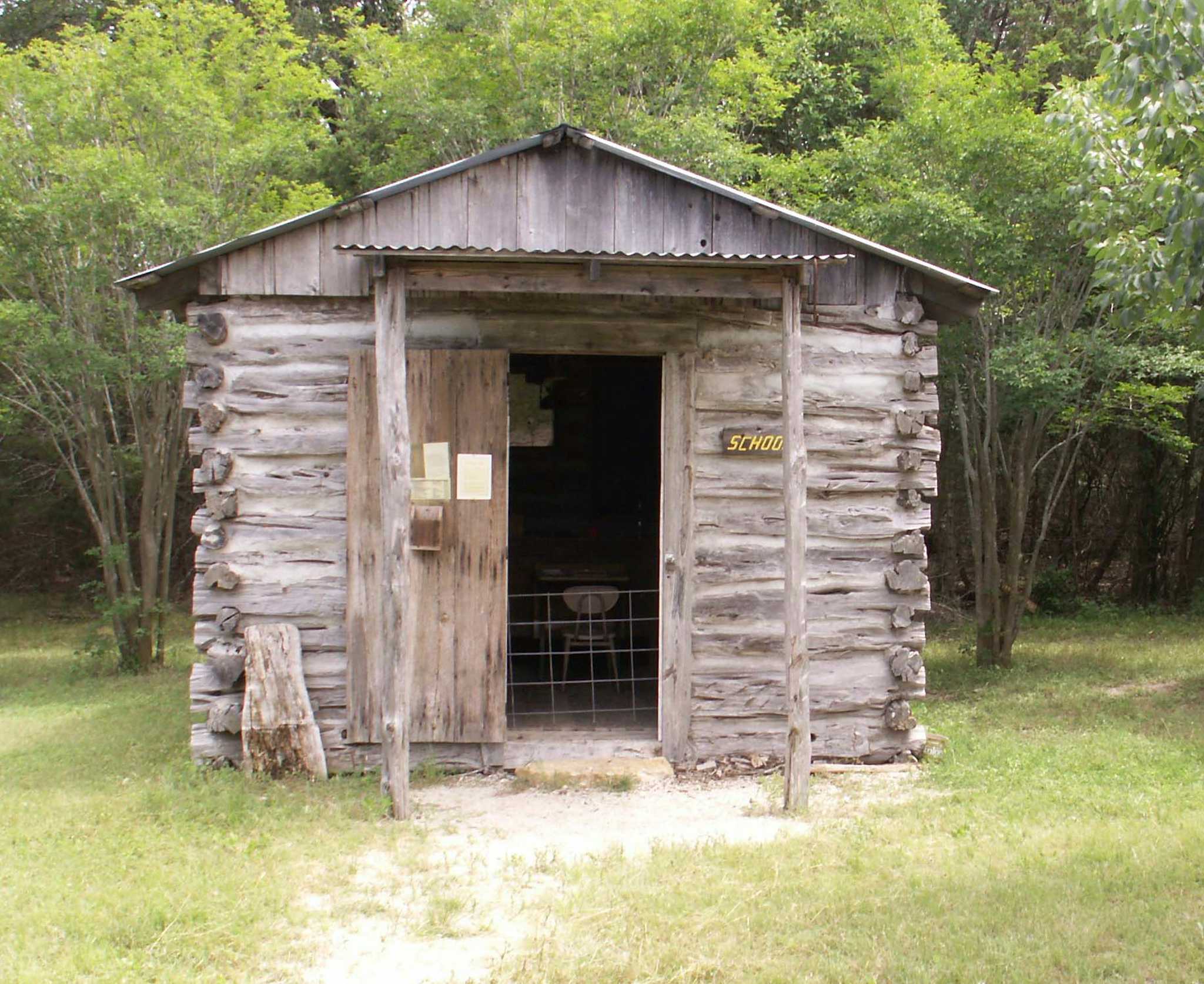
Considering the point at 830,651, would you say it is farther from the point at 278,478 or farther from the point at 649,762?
the point at 278,478

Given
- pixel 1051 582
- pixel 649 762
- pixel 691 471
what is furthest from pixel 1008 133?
pixel 1051 582

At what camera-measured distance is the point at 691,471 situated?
794cm

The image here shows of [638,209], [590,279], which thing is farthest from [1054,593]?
[590,279]

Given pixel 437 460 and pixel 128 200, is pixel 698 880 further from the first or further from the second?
pixel 128 200

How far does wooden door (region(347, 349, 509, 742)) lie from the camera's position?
7.73m

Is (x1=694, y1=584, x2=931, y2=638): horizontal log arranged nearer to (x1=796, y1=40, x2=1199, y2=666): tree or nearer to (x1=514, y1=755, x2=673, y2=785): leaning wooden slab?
(x1=514, y1=755, x2=673, y2=785): leaning wooden slab

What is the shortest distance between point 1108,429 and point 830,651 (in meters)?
11.4

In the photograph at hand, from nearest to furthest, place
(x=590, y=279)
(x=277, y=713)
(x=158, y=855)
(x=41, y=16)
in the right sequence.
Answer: (x=158, y=855) → (x=590, y=279) → (x=277, y=713) → (x=41, y=16)

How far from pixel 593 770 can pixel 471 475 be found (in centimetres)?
203

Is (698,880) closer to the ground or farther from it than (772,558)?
closer to the ground

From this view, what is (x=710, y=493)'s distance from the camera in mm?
7969

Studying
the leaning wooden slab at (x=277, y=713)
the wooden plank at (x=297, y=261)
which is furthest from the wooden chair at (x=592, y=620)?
the wooden plank at (x=297, y=261)

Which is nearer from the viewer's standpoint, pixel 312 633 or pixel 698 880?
pixel 698 880

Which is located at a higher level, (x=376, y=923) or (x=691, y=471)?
(x=691, y=471)
